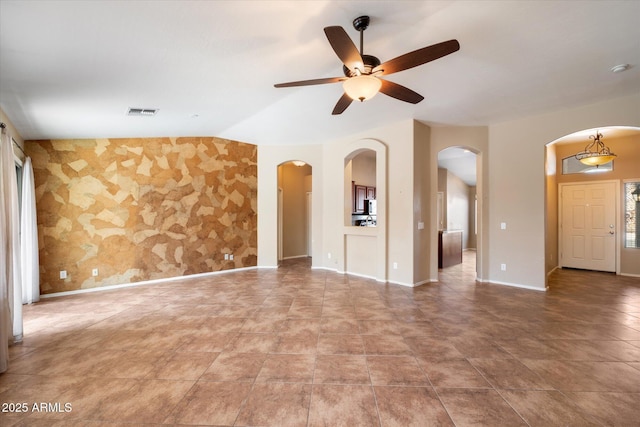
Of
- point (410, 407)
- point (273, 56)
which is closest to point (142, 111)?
point (273, 56)

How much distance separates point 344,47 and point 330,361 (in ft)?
8.61

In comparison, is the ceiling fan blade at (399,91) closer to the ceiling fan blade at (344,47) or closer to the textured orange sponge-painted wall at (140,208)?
the ceiling fan blade at (344,47)

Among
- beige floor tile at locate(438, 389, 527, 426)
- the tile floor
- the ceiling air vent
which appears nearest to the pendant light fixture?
the tile floor

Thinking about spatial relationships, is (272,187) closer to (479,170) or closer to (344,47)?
(479,170)

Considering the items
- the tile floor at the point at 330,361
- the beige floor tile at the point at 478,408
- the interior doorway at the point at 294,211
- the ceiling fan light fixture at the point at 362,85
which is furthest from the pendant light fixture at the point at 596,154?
the interior doorway at the point at 294,211

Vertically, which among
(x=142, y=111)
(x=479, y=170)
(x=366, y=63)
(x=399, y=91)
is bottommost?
(x=479, y=170)

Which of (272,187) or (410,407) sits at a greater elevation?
(272,187)

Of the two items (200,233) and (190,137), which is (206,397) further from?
(190,137)

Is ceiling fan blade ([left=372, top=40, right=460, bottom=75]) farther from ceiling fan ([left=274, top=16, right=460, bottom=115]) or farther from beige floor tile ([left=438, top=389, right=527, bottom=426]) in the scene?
beige floor tile ([left=438, top=389, right=527, bottom=426])

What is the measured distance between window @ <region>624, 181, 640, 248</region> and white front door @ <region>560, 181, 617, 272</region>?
0.18 meters

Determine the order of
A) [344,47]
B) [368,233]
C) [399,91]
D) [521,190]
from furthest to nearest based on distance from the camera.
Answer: [368,233]
[521,190]
[399,91]
[344,47]

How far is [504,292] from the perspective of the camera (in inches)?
183

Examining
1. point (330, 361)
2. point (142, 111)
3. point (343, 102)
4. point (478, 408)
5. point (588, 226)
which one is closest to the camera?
point (478, 408)

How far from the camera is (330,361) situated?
2506mm
